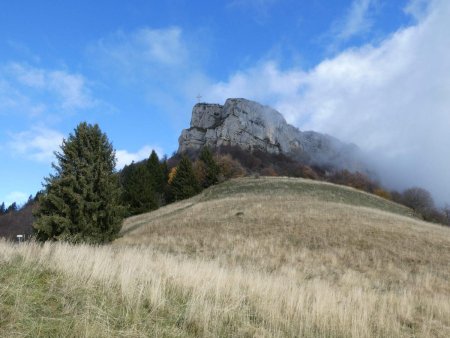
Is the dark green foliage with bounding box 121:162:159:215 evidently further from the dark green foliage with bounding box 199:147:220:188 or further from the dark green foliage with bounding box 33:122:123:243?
the dark green foliage with bounding box 33:122:123:243

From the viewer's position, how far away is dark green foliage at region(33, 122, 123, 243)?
1806 centimetres

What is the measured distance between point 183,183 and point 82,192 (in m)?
44.8

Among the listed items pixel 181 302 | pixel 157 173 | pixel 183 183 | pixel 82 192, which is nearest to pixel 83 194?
pixel 82 192

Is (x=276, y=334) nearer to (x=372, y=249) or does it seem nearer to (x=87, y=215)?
(x=87, y=215)

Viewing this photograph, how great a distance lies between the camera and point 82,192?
1861cm

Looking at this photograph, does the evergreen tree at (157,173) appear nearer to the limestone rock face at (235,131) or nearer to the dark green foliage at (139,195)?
the dark green foliage at (139,195)

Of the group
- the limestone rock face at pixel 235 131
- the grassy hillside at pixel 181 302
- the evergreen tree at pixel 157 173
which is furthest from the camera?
the limestone rock face at pixel 235 131

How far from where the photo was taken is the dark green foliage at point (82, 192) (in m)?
18.1

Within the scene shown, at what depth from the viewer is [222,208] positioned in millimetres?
37250

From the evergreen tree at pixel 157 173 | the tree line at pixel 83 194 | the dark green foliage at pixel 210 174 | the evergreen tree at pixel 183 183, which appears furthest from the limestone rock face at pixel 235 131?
the tree line at pixel 83 194

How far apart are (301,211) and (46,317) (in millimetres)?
30080

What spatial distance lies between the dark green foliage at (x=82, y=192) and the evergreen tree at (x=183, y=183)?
139ft

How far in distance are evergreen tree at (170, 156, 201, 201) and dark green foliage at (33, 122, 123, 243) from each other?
42.5 metres

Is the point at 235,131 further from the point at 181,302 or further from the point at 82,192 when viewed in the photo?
the point at 181,302
